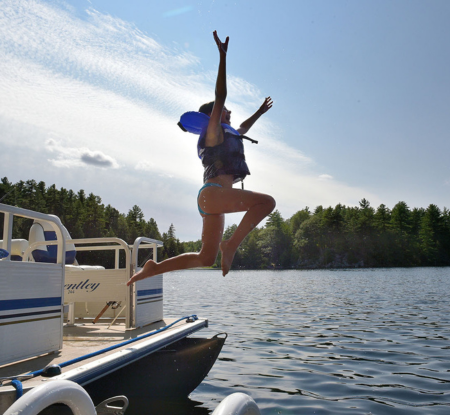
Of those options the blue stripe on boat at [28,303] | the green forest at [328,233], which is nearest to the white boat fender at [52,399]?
the blue stripe on boat at [28,303]

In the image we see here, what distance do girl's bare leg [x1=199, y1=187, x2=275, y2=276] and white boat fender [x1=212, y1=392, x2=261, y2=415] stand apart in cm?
98

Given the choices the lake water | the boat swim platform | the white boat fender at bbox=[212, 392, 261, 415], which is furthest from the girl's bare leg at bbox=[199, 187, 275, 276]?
the lake water

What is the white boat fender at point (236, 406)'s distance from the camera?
6.94ft

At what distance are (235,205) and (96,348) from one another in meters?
3.09

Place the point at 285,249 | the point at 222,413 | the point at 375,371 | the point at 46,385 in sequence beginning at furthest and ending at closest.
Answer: the point at 285,249 < the point at 375,371 < the point at 46,385 < the point at 222,413

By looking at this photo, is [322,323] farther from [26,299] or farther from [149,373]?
[26,299]

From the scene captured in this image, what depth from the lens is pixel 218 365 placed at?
7875 mm

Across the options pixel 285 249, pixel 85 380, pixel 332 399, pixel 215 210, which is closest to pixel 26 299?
pixel 85 380

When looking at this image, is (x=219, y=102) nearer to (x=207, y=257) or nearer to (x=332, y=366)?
(x=207, y=257)

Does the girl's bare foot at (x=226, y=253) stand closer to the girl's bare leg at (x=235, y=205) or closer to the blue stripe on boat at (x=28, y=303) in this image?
the girl's bare leg at (x=235, y=205)

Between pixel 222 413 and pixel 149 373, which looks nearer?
pixel 222 413

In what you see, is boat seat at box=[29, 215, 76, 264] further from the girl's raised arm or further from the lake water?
the girl's raised arm

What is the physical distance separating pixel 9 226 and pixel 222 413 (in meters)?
3.18

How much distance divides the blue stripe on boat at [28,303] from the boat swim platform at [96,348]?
56 cm
